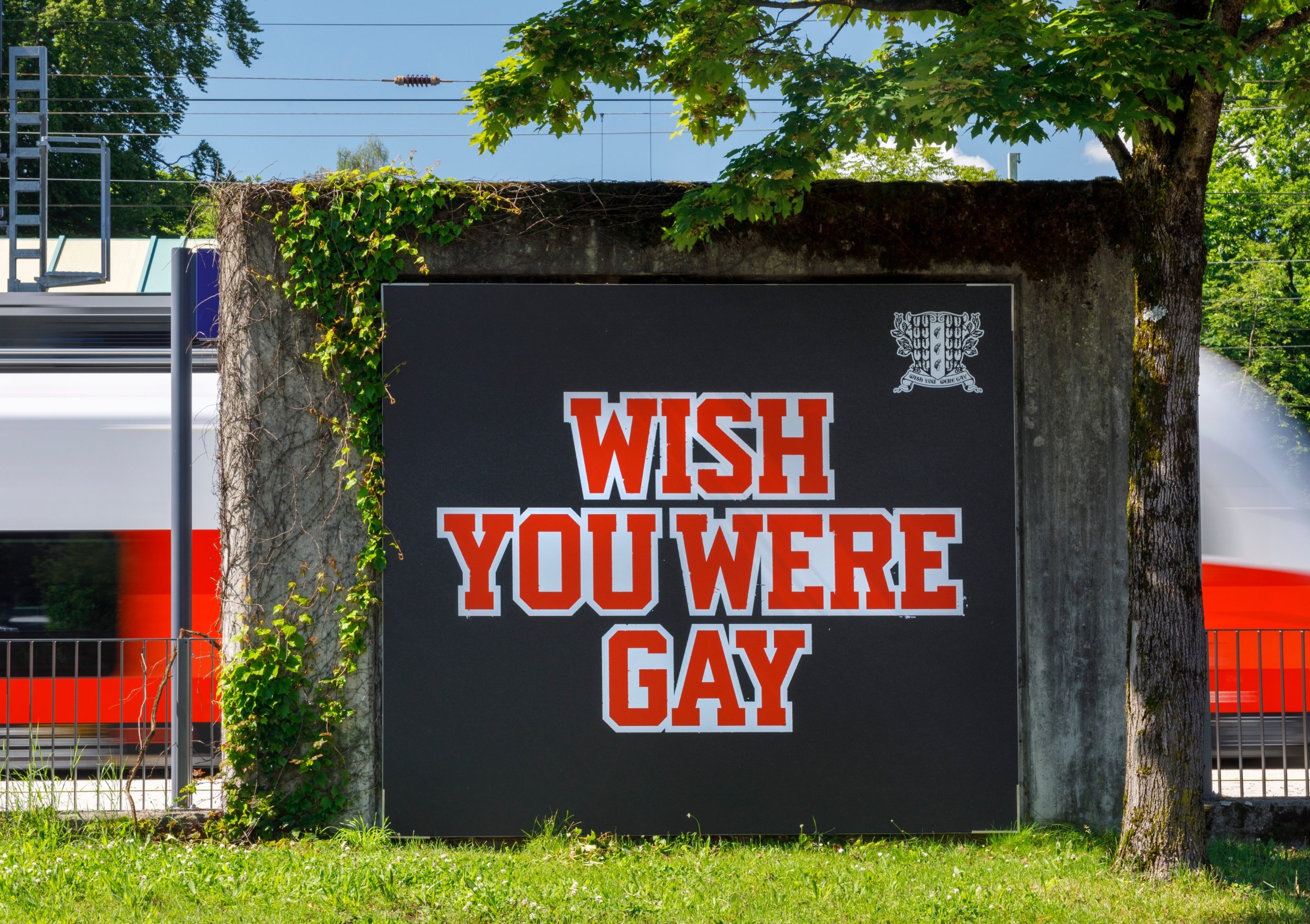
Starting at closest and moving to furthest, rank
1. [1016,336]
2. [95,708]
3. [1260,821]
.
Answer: [1260,821]
[1016,336]
[95,708]

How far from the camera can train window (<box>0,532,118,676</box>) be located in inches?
293

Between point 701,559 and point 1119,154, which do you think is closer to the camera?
point 1119,154

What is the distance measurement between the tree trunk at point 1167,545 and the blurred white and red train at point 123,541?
2.79 meters

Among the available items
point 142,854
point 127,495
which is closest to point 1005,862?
point 142,854

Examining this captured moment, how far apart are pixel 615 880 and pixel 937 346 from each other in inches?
141

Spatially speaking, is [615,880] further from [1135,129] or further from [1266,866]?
[1135,129]

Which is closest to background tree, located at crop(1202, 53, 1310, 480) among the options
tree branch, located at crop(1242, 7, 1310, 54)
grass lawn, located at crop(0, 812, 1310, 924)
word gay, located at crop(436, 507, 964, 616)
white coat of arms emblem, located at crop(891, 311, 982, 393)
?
tree branch, located at crop(1242, 7, 1310, 54)

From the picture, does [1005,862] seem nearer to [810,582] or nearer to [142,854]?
[810,582]

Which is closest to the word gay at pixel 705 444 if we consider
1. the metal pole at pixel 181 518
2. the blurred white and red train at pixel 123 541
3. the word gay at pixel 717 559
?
the word gay at pixel 717 559

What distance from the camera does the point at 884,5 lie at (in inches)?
219

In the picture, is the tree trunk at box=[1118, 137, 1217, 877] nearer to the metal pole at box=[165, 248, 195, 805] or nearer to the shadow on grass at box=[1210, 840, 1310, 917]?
the shadow on grass at box=[1210, 840, 1310, 917]

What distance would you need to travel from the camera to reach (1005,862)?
544 cm

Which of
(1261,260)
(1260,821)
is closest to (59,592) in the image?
(1260,821)

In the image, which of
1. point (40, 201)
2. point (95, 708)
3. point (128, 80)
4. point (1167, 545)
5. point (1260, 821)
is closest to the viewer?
point (1167, 545)
